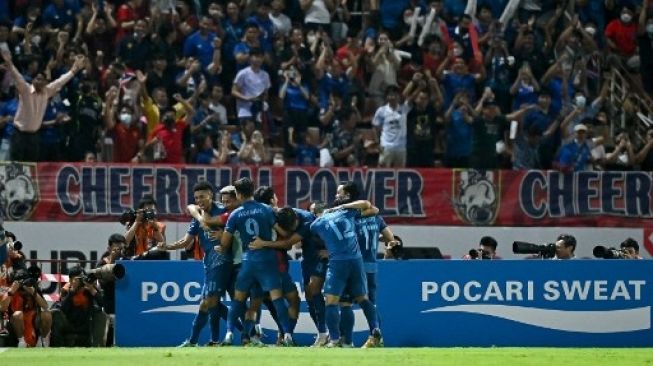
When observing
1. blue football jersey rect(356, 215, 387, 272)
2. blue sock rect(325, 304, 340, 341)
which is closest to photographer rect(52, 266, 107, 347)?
blue sock rect(325, 304, 340, 341)

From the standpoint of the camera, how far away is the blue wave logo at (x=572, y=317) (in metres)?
22.8

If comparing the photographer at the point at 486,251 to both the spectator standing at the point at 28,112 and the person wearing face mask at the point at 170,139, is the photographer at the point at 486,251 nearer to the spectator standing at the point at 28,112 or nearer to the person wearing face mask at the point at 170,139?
the person wearing face mask at the point at 170,139

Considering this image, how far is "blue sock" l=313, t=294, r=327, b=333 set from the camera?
21094 mm

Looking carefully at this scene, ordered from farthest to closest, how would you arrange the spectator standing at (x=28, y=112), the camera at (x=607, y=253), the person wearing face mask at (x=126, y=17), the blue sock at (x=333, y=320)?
the person wearing face mask at (x=126, y=17) < the spectator standing at (x=28, y=112) < the camera at (x=607, y=253) < the blue sock at (x=333, y=320)

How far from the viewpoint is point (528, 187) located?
27.3 meters

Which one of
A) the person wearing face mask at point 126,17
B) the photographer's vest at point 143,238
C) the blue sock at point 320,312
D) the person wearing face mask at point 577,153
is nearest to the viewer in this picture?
the blue sock at point 320,312

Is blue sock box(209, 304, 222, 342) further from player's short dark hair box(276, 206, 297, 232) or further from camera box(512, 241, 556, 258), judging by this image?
camera box(512, 241, 556, 258)

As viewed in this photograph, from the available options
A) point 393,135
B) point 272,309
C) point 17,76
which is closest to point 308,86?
point 393,135

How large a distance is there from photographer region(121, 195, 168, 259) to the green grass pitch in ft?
8.81

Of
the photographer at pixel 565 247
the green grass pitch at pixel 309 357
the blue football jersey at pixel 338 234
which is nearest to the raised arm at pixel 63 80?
the green grass pitch at pixel 309 357

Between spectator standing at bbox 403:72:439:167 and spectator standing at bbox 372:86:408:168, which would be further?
spectator standing at bbox 403:72:439:167

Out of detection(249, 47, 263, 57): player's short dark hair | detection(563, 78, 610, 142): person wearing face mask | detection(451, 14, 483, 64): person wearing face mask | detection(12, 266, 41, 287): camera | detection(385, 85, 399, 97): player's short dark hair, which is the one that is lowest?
detection(12, 266, 41, 287): camera

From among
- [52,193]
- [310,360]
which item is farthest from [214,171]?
[310,360]

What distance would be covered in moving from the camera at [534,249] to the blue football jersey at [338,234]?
2.51 m
